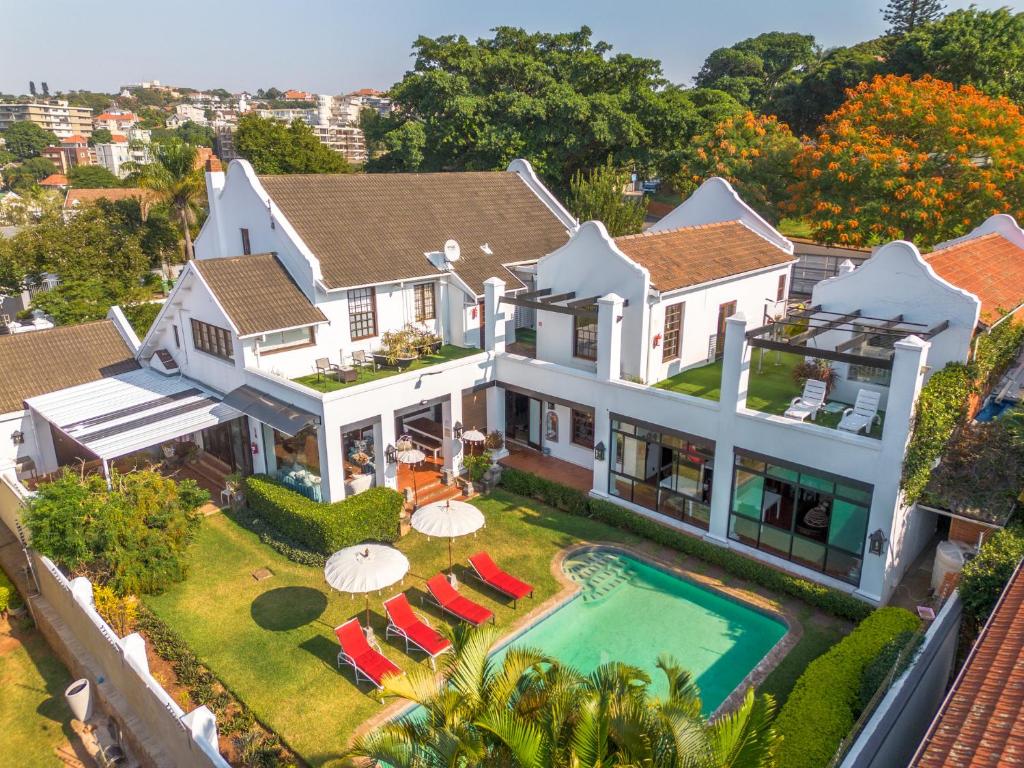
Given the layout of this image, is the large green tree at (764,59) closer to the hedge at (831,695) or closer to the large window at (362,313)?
the large window at (362,313)

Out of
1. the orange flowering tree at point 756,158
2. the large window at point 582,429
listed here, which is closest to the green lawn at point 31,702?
the large window at point 582,429

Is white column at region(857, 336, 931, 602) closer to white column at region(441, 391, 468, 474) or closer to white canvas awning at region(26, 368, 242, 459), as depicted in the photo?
white column at region(441, 391, 468, 474)

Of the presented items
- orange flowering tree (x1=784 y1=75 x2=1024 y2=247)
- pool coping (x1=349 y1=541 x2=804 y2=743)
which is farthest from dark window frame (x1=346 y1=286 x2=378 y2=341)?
orange flowering tree (x1=784 y1=75 x2=1024 y2=247)

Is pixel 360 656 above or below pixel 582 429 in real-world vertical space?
below

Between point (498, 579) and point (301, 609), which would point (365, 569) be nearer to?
point (301, 609)

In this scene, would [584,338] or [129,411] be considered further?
[584,338]

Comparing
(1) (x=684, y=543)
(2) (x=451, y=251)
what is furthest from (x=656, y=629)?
(2) (x=451, y=251)
